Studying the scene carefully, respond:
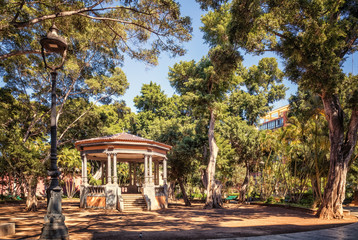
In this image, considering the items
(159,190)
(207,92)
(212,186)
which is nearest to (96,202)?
(159,190)

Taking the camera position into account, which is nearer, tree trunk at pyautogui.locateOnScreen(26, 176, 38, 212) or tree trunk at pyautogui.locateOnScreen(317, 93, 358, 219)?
tree trunk at pyautogui.locateOnScreen(317, 93, 358, 219)

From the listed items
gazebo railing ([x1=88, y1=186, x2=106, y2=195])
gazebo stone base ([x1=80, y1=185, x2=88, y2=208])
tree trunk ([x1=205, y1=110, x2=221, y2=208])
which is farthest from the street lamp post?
tree trunk ([x1=205, y1=110, x2=221, y2=208])

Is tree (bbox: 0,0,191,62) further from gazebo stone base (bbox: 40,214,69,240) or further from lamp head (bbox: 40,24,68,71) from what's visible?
gazebo stone base (bbox: 40,214,69,240)

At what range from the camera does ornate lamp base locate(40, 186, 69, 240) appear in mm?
6645

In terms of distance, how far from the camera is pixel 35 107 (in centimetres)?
2088

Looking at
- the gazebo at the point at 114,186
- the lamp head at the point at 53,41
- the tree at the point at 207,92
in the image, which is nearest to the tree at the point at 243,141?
the tree at the point at 207,92

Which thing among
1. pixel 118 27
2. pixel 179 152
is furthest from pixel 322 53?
pixel 179 152

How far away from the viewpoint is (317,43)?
446 inches

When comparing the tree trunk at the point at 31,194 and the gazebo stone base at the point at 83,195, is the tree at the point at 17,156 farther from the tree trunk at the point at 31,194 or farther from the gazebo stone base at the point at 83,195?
the gazebo stone base at the point at 83,195

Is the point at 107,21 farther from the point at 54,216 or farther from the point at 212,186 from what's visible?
the point at 212,186

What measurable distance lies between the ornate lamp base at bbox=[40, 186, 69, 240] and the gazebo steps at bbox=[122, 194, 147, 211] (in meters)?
11.7

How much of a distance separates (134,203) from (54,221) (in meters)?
12.6

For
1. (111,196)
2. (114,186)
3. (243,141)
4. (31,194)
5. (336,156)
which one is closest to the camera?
(336,156)

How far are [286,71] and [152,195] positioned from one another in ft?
40.2
